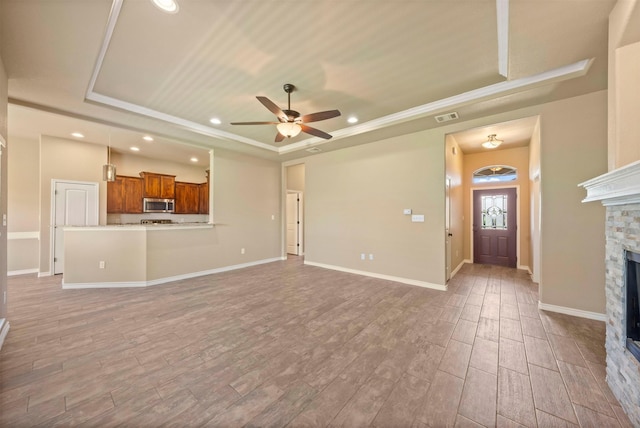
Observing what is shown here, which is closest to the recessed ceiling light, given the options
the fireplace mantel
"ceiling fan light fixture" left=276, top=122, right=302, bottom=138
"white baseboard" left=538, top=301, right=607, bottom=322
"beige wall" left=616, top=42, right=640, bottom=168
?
"ceiling fan light fixture" left=276, top=122, right=302, bottom=138

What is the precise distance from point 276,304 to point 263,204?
3.56m

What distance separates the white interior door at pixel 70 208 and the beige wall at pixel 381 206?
5005 mm

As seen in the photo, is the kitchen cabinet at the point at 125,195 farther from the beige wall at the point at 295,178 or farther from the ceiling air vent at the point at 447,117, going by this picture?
the ceiling air vent at the point at 447,117

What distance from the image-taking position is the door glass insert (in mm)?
5770

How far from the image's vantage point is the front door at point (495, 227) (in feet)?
18.5

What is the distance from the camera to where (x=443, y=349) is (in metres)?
2.25

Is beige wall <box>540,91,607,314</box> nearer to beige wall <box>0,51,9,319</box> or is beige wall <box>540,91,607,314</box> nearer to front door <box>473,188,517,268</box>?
front door <box>473,188,517,268</box>

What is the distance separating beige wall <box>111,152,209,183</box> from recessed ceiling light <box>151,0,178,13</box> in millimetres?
5649

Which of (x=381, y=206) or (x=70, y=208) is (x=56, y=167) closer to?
(x=70, y=208)

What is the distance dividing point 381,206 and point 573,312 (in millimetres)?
3042

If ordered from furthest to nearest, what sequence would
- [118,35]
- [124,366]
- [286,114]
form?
[286,114] → [118,35] → [124,366]

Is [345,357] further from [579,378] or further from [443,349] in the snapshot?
[579,378]

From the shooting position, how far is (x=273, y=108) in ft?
8.89

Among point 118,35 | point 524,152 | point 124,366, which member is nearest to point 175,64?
point 118,35
